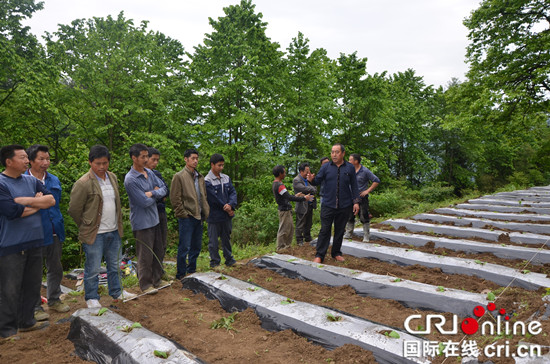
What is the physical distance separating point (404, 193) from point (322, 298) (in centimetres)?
1421

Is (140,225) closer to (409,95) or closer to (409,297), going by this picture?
(409,297)

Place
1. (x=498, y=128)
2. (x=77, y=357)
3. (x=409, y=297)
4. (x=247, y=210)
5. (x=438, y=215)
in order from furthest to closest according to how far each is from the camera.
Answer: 1. (x=247, y=210)
2. (x=498, y=128)
3. (x=438, y=215)
4. (x=409, y=297)
5. (x=77, y=357)

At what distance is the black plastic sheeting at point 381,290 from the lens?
11.4 ft

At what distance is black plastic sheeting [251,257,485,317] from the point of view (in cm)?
349

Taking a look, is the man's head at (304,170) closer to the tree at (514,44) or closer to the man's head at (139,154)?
the man's head at (139,154)

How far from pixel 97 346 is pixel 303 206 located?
4544 millimetres

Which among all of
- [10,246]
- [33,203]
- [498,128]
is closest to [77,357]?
[10,246]

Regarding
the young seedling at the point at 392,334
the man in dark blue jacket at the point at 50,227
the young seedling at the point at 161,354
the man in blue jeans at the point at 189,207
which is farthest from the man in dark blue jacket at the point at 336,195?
the man in dark blue jacket at the point at 50,227

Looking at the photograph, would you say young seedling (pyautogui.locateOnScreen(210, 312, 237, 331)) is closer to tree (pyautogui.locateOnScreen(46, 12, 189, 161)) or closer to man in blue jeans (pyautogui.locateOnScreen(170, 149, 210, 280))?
man in blue jeans (pyautogui.locateOnScreen(170, 149, 210, 280))

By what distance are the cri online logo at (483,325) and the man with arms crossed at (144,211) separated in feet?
10.9

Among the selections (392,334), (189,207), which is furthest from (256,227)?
(392,334)

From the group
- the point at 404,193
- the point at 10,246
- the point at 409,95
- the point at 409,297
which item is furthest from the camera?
the point at 409,95

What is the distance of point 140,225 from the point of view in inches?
171

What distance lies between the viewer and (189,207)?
4.93m
